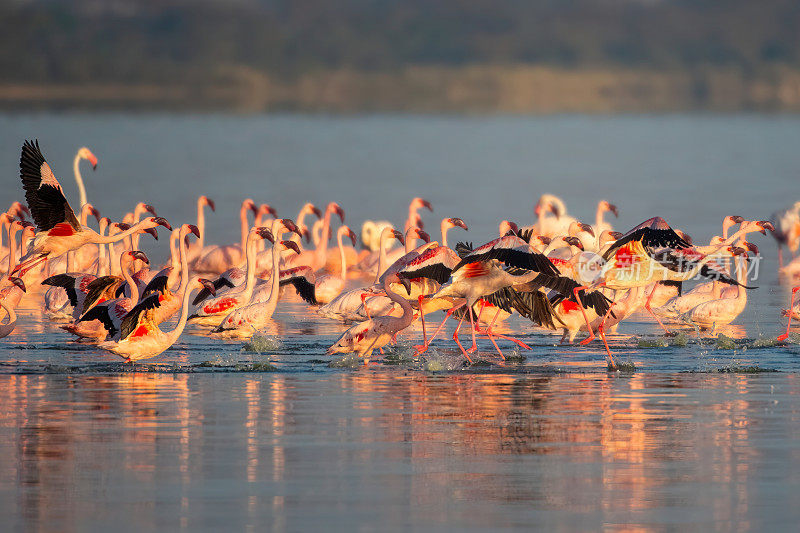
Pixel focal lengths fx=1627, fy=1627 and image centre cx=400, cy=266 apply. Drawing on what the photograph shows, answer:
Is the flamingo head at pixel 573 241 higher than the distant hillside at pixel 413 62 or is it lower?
lower

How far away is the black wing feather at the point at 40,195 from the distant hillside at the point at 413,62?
100606 millimetres

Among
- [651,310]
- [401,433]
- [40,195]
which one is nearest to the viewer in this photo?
[401,433]

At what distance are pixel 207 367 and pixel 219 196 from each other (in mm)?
20488

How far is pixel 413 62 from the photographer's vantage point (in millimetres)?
185125

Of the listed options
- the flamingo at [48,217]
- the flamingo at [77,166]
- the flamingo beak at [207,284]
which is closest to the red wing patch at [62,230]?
the flamingo at [48,217]

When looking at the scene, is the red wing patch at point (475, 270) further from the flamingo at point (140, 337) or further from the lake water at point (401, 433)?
the flamingo at point (140, 337)

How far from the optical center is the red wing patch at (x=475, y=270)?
13.2 meters

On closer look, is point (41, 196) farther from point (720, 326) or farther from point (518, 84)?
point (518, 84)

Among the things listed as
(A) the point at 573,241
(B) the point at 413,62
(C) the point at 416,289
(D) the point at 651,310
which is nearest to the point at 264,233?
(C) the point at 416,289

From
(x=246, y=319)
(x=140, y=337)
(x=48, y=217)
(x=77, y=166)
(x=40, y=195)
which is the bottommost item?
(x=140, y=337)

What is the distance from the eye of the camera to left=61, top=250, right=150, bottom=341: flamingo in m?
13.4

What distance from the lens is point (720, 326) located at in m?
15.2

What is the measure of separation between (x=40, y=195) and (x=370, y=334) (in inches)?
135

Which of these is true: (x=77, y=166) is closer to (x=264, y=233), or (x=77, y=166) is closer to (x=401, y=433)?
(x=264, y=233)
